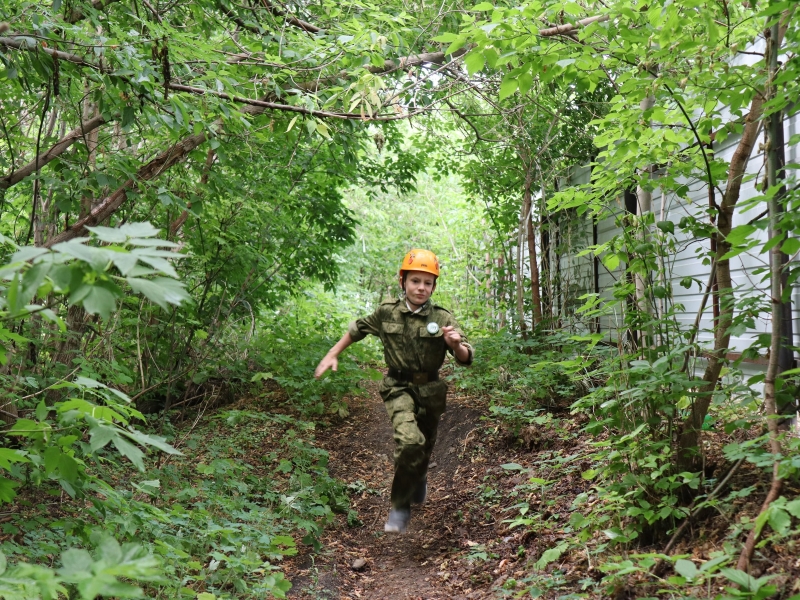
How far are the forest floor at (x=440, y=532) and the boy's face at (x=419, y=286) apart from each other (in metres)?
1.61

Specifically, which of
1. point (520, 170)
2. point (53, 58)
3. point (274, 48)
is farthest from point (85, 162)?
point (520, 170)

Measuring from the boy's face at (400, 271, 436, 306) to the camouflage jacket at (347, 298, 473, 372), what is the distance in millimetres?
103

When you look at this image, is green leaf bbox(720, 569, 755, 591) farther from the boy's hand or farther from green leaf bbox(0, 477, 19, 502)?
the boy's hand

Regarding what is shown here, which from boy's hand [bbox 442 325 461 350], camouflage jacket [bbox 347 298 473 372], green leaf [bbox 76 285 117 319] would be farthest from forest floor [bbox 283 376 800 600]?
green leaf [bbox 76 285 117 319]

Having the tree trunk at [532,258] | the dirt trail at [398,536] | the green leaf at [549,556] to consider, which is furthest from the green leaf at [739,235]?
the tree trunk at [532,258]

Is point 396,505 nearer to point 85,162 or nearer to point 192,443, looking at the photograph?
point 192,443

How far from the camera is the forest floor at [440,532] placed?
4.43 m

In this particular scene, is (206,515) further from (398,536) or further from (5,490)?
(5,490)

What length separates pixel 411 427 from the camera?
5.41 metres

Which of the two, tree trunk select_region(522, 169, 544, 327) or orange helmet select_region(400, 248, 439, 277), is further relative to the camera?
tree trunk select_region(522, 169, 544, 327)

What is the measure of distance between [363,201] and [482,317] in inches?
402

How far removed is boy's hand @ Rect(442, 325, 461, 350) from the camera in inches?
206

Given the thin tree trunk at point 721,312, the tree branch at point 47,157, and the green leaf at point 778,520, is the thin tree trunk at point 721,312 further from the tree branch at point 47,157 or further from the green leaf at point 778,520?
the tree branch at point 47,157

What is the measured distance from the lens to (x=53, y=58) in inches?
163
